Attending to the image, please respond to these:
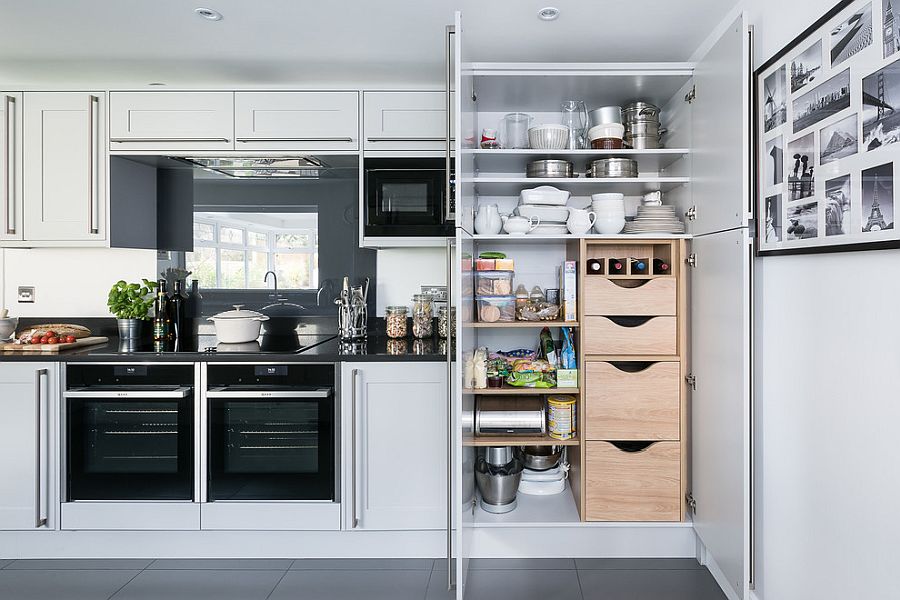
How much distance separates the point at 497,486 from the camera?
2.46 m

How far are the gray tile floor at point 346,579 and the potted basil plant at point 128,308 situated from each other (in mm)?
1013

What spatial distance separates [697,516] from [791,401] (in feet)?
2.54

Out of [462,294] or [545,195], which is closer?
[462,294]

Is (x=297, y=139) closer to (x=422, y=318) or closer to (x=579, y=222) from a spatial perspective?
(x=422, y=318)

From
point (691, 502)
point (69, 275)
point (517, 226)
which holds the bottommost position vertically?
point (691, 502)

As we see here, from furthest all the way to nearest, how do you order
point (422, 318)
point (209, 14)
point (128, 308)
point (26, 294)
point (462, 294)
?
point (26, 294) → point (422, 318) → point (128, 308) → point (209, 14) → point (462, 294)

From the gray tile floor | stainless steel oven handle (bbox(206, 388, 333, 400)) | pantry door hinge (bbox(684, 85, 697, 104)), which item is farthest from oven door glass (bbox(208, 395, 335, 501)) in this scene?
pantry door hinge (bbox(684, 85, 697, 104))

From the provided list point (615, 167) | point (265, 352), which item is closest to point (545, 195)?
point (615, 167)

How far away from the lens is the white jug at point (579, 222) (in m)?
2.38

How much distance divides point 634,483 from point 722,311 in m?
0.83

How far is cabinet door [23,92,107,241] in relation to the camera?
2.63m

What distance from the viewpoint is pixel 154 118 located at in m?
2.64

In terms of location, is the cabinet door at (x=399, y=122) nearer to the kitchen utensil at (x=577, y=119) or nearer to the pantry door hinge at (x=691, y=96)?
the kitchen utensil at (x=577, y=119)

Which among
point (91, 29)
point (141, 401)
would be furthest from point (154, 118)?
point (141, 401)
